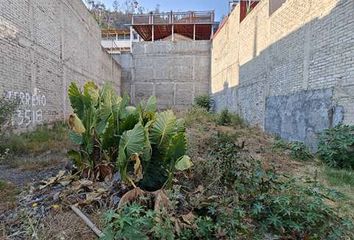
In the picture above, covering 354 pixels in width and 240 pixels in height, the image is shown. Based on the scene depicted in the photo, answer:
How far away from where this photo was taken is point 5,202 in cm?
347

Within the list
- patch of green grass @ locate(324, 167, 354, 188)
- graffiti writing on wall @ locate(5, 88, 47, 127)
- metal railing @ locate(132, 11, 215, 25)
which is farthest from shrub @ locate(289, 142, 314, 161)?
metal railing @ locate(132, 11, 215, 25)

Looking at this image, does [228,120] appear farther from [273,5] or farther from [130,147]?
[130,147]

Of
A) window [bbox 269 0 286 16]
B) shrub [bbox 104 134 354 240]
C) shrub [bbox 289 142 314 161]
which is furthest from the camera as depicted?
window [bbox 269 0 286 16]

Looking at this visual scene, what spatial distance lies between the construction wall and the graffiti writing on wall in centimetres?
734

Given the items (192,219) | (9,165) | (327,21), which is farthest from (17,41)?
(327,21)

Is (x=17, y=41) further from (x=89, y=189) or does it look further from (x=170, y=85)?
(x=170, y=85)

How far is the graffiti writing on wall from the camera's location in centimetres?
739

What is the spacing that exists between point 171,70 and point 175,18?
453cm

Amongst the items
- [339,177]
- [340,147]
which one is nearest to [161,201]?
[339,177]

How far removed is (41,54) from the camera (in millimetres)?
9047

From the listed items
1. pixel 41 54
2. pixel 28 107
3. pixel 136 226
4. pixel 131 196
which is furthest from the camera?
pixel 41 54

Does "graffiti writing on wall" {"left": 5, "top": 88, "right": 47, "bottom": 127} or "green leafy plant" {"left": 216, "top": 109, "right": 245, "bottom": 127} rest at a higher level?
"graffiti writing on wall" {"left": 5, "top": 88, "right": 47, "bottom": 127}

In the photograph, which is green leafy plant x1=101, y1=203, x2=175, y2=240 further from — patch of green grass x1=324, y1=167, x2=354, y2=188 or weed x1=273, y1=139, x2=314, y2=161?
weed x1=273, y1=139, x2=314, y2=161

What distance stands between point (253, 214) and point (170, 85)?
18206mm
